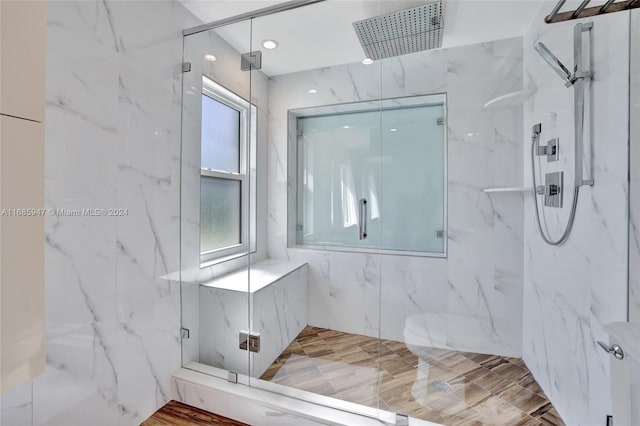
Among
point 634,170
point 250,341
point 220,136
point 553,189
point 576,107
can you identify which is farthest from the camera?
point 220,136

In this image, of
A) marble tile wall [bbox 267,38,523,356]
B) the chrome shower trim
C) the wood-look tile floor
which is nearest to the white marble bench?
the wood-look tile floor

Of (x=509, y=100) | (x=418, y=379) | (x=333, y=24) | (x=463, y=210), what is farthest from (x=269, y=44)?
(x=418, y=379)

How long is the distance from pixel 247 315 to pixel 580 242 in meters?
1.86

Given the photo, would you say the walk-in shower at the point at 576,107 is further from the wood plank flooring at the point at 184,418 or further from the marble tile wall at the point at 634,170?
the wood plank flooring at the point at 184,418

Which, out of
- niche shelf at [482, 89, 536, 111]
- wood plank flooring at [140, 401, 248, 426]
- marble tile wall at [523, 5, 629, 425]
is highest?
niche shelf at [482, 89, 536, 111]

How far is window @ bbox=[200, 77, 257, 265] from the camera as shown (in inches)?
79.2

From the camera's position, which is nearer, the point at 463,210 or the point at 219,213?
the point at 463,210

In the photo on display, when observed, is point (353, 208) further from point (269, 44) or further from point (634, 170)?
point (634, 170)

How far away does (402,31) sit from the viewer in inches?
69.8

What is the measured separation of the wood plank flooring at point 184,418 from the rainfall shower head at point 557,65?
2446 mm

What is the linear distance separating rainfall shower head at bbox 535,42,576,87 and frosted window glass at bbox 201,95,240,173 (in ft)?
6.05

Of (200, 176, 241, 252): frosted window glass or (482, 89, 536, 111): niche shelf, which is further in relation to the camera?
(200, 176, 241, 252): frosted window glass

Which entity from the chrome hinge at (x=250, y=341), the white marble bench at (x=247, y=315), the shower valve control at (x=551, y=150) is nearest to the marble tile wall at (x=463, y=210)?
the shower valve control at (x=551, y=150)

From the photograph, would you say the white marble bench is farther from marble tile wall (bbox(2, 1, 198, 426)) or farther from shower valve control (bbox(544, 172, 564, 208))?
shower valve control (bbox(544, 172, 564, 208))
